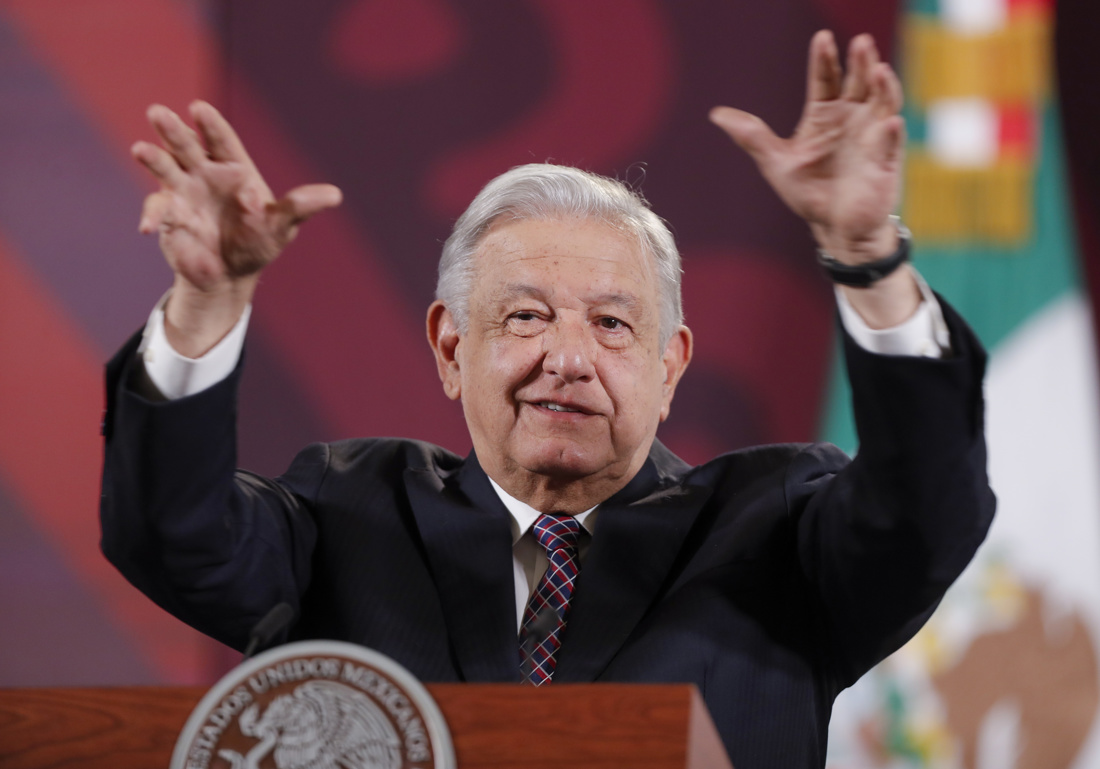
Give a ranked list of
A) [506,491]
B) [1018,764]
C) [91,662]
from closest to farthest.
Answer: [506,491] < [1018,764] < [91,662]

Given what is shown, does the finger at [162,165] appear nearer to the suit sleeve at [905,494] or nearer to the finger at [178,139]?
the finger at [178,139]

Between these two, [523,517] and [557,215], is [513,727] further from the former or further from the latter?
[557,215]

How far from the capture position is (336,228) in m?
3.45

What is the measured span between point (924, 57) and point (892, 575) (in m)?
2.28

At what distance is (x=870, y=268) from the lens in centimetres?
133

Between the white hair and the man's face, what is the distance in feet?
0.07

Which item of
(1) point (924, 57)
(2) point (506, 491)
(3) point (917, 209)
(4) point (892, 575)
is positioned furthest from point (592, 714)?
(1) point (924, 57)

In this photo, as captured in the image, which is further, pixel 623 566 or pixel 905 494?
pixel 623 566

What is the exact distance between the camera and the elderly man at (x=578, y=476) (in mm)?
1328

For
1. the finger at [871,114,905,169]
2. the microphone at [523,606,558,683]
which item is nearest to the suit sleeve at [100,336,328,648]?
the microphone at [523,606,558,683]

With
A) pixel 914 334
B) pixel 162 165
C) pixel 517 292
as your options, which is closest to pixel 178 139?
pixel 162 165

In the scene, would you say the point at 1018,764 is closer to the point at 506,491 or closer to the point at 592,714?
the point at 506,491

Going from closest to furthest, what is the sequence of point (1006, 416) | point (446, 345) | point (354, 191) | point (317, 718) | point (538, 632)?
point (317, 718)
point (538, 632)
point (446, 345)
point (1006, 416)
point (354, 191)

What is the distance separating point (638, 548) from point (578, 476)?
14 centimetres
